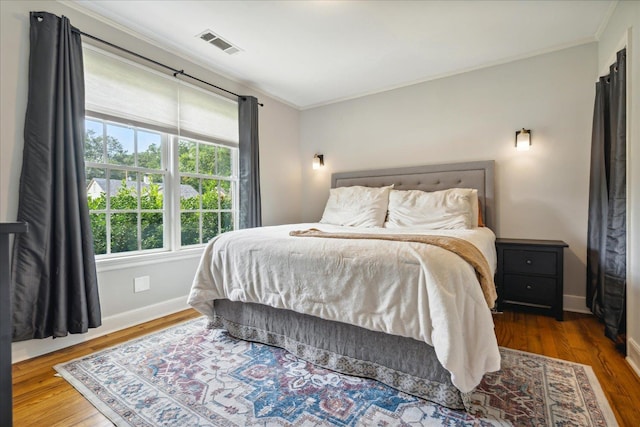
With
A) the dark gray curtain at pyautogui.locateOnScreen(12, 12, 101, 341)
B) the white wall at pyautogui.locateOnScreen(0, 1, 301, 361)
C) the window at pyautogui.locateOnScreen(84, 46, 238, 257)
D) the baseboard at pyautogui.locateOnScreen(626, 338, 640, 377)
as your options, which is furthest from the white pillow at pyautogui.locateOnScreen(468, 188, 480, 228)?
the dark gray curtain at pyautogui.locateOnScreen(12, 12, 101, 341)

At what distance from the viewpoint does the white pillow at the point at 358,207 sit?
3264 mm

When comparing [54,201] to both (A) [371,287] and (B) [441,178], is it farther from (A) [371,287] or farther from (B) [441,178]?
(B) [441,178]

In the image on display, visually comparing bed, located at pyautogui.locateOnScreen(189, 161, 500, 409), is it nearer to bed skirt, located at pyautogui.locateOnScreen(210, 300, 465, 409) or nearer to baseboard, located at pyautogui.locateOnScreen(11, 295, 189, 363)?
bed skirt, located at pyautogui.locateOnScreen(210, 300, 465, 409)

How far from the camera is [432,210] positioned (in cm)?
298

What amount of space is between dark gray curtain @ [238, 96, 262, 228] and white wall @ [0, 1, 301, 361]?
28 cm

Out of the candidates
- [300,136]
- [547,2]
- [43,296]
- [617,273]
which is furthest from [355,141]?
[43,296]

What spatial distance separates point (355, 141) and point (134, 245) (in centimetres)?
291

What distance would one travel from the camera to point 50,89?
6.80 ft

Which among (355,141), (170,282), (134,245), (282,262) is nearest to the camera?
(282,262)

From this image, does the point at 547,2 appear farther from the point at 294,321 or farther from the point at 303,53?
the point at 294,321

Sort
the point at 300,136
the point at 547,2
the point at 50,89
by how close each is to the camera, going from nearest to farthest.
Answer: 1. the point at 50,89
2. the point at 547,2
3. the point at 300,136

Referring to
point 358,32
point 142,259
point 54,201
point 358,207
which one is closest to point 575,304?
point 358,207

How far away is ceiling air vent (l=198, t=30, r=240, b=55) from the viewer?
2.68 metres

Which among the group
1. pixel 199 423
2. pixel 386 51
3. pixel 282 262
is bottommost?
pixel 199 423
